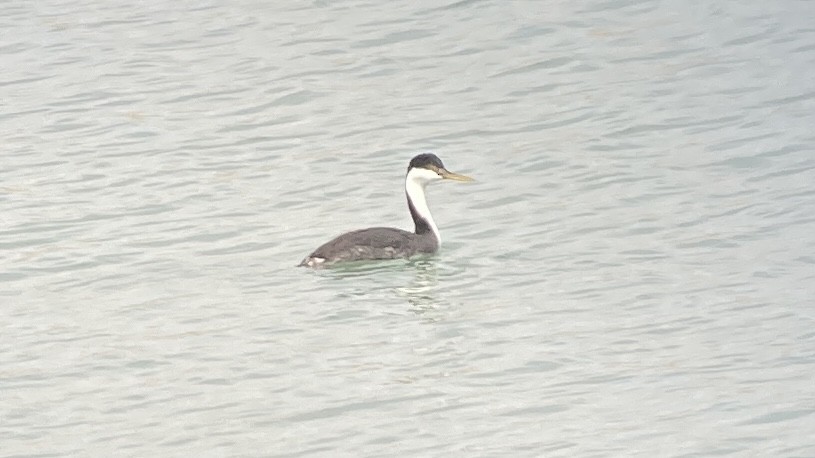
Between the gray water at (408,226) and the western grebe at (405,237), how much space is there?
201 mm

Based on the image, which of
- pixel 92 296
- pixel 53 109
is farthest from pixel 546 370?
pixel 53 109

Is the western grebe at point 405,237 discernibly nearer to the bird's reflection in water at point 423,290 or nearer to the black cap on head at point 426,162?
the black cap on head at point 426,162

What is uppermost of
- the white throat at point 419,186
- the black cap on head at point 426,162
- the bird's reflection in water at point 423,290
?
the black cap on head at point 426,162

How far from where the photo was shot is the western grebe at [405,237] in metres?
14.6

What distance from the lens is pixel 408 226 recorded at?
54.4 ft

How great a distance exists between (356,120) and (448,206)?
2908mm

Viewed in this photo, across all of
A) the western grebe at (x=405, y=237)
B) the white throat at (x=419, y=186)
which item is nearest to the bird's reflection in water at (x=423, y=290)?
the western grebe at (x=405, y=237)

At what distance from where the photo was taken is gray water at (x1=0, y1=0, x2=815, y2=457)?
10.9m

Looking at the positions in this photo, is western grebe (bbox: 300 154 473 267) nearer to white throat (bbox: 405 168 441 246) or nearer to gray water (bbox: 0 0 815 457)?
white throat (bbox: 405 168 441 246)

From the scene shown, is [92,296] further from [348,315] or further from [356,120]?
[356,120]

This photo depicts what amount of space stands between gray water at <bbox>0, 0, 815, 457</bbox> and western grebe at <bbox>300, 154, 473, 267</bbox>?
0.20 metres

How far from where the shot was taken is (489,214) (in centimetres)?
1599

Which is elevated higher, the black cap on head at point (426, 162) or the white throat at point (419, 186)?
the black cap on head at point (426, 162)

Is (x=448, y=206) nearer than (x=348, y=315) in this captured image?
No
